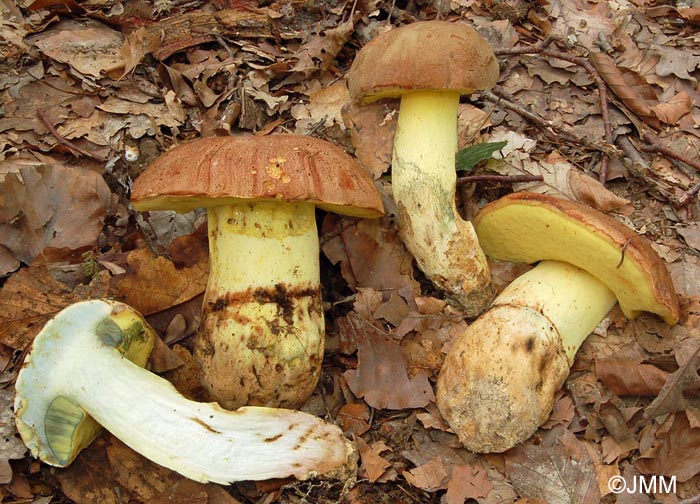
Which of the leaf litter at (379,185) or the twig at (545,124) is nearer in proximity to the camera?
the leaf litter at (379,185)

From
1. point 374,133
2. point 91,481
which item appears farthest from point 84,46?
point 91,481

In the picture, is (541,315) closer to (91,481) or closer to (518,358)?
(518,358)

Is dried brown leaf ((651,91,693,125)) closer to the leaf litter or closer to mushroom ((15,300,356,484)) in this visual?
the leaf litter

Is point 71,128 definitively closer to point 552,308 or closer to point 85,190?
point 85,190

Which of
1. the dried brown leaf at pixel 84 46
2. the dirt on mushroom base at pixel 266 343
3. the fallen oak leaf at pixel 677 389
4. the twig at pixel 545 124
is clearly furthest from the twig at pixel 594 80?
the dried brown leaf at pixel 84 46

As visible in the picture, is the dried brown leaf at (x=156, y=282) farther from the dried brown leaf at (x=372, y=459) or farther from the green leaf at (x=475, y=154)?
the green leaf at (x=475, y=154)

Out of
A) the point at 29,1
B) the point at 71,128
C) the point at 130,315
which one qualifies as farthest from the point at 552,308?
the point at 29,1
